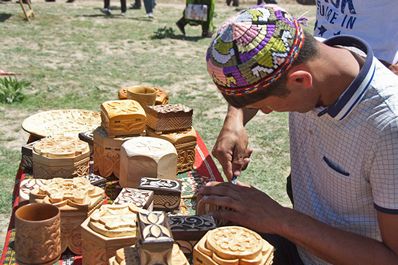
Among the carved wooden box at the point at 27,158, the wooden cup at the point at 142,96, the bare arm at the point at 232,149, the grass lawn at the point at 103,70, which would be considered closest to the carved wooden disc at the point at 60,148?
the carved wooden box at the point at 27,158

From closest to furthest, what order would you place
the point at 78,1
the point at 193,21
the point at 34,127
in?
the point at 34,127
the point at 193,21
the point at 78,1

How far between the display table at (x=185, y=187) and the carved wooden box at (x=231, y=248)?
576mm

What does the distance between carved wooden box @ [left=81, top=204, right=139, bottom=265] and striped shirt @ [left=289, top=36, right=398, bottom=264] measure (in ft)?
2.21

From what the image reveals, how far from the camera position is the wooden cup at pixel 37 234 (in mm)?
1610

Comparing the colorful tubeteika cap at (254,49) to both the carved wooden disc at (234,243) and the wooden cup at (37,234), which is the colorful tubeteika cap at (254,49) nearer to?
the carved wooden disc at (234,243)

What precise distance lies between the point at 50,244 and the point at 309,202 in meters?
0.93

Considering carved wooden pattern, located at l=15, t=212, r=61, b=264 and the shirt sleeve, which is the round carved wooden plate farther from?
the shirt sleeve

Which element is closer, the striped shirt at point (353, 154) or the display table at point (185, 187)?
the striped shirt at point (353, 154)

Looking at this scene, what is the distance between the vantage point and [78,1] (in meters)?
14.4

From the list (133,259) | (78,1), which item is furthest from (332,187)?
(78,1)

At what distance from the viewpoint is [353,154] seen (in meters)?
1.65

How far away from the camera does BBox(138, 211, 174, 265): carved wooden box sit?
140 cm

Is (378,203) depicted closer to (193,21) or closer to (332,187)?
(332,187)

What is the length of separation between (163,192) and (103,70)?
5.78 m
